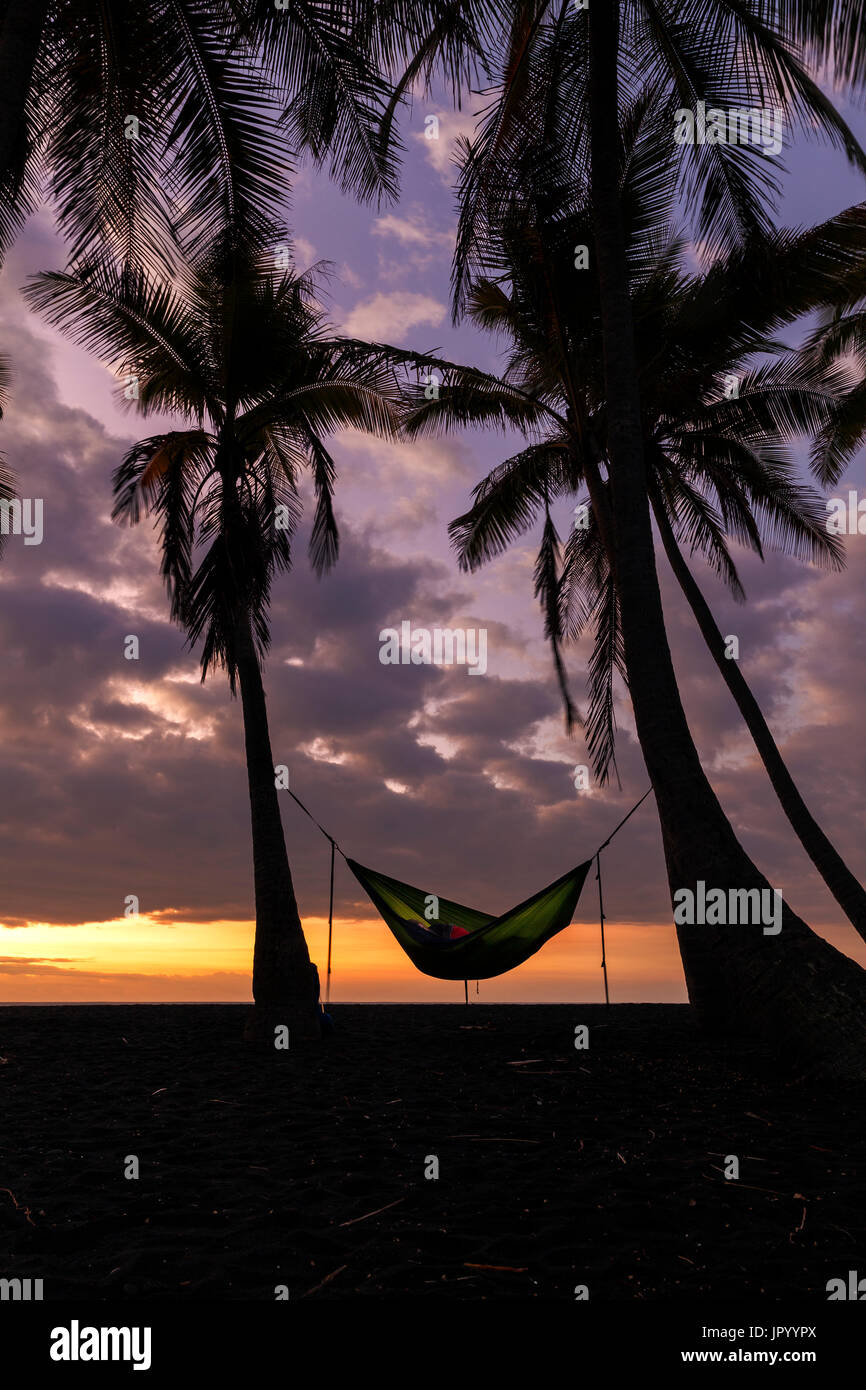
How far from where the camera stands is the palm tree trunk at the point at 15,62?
4.17 metres

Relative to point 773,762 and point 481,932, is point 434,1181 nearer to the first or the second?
point 481,932

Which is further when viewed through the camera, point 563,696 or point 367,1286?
point 563,696

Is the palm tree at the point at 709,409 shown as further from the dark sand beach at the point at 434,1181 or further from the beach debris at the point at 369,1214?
the beach debris at the point at 369,1214

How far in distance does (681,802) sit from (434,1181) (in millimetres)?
2836

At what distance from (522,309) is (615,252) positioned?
2.14 meters

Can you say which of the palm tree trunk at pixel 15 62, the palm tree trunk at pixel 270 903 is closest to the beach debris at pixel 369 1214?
the palm tree trunk at pixel 270 903

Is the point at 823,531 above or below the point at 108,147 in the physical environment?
below

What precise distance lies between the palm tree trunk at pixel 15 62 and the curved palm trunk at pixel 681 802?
3506 mm

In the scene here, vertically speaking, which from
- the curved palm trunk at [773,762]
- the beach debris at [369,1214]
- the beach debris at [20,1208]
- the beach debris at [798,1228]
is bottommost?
the beach debris at [798,1228]

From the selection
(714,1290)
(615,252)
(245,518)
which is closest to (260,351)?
(245,518)

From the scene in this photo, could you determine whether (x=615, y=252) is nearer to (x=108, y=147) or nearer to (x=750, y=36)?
(x=750, y=36)

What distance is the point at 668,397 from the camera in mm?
8609

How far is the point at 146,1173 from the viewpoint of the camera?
355cm

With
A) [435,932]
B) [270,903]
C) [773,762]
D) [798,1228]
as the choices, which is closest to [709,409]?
[773,762]
